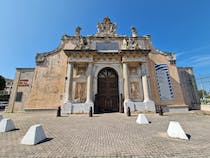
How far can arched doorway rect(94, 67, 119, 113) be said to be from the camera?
45.1 feet

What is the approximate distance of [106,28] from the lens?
17297 mm

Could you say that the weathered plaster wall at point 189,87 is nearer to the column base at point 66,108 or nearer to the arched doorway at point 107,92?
the arched doorway at point 107,92

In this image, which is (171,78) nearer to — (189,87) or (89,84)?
(189,87)

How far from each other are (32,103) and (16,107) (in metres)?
3.23

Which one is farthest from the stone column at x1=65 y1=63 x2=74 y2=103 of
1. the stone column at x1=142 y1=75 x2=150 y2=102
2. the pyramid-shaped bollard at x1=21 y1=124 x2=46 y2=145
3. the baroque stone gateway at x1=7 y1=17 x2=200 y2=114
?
the stone column at x1=142 y1=75 x2=150 y2=102

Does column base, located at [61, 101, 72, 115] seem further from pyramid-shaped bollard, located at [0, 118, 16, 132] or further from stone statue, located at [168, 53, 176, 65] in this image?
stone statue, located at [168, 53, 176, 65]

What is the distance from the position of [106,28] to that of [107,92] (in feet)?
33.9

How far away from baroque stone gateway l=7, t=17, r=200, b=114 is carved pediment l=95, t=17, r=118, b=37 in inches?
24.6

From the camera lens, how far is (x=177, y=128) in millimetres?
4609

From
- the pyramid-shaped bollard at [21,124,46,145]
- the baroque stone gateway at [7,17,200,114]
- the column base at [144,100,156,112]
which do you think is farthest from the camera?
the baroque stone gateway at [7,17,200,114]

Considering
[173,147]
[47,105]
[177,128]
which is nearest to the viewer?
[173,147]

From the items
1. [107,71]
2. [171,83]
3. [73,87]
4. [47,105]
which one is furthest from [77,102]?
[171,83]

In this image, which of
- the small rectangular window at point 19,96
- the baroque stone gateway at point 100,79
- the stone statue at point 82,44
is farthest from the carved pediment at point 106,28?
the small rectangular window at point 19,96

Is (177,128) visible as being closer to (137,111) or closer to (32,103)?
(137,111)
